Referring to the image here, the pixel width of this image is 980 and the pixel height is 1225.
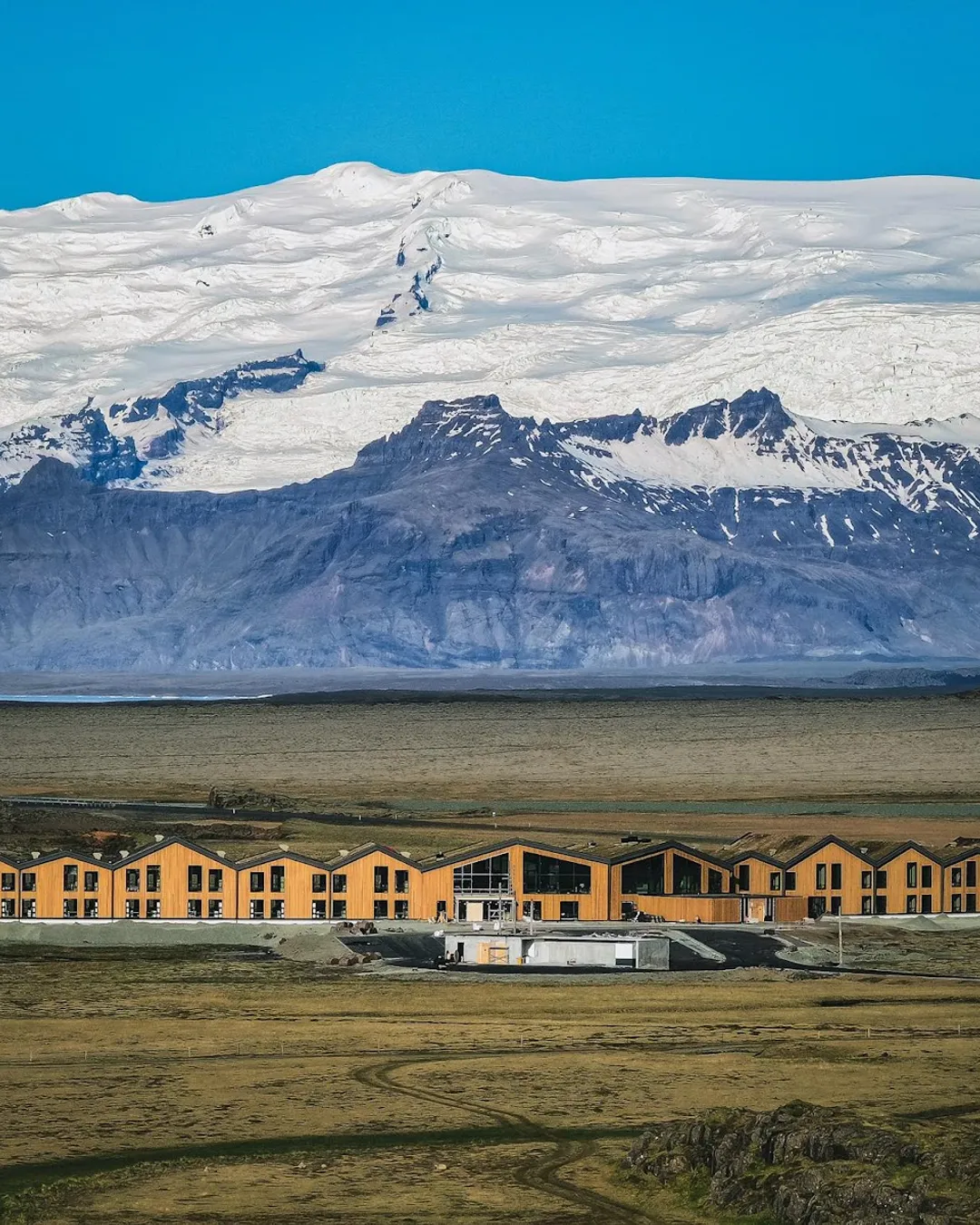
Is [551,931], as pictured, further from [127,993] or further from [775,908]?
[127,993]

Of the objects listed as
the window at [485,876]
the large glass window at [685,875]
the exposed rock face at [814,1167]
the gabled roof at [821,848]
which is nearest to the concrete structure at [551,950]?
the window at [485,876]

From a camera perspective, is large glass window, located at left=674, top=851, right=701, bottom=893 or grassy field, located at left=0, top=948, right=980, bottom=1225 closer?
grassy field, located at left=0, top=948, right=980, bottom=1225

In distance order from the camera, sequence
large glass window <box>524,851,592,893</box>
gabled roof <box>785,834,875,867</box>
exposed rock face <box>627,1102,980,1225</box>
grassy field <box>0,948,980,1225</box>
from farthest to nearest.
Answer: gabled roof <box>785,834,875,867</box> < large glass window <box>524,851,592,893</box> < grassy field <box>0,948,980,1225</box> < exposed rock face <box>627,1102,980,1225</box>

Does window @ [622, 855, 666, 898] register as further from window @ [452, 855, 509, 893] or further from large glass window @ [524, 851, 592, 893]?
window @ [452, 855, 509, 893]

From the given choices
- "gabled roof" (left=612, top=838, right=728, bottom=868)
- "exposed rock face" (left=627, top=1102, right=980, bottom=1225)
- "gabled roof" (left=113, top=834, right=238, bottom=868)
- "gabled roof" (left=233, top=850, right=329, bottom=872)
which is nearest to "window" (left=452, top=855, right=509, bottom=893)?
"gabled roof" (left=612, top=838, right=728, bottom=868)

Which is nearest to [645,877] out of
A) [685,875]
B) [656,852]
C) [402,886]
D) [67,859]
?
[656,852]

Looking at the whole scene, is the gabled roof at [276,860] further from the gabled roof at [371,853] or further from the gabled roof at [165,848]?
the gabled roof at [165,848]

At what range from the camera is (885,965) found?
82.2 m

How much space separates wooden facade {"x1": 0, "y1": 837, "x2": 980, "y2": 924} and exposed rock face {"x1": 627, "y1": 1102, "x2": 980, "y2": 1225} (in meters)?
45.7

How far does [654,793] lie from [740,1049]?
3958 inches

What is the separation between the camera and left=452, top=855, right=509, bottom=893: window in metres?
94.1

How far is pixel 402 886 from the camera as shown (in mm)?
96500

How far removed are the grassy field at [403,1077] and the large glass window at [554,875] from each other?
15254mm

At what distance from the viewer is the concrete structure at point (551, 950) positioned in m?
83.1
